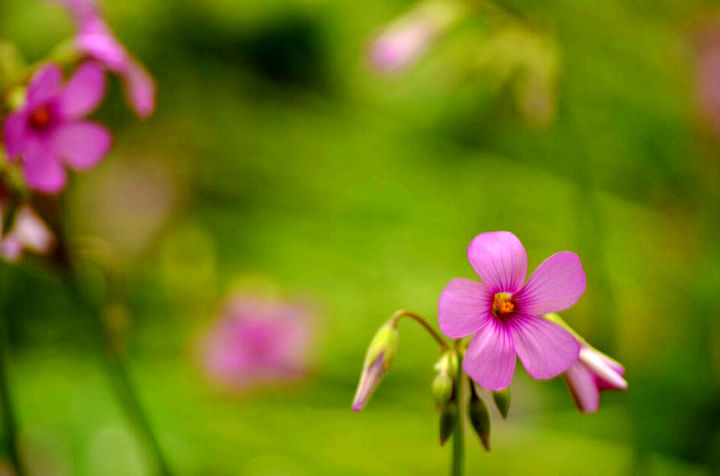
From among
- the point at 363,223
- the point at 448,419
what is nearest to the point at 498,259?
the point at 448,419

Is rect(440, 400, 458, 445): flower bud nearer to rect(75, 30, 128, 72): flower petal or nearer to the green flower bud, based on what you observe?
the green flower bud

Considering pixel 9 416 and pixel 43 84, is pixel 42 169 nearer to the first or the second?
pixel 43 84

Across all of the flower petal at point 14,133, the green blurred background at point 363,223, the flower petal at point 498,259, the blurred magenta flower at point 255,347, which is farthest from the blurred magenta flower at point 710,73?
the flower petal at point 14,133

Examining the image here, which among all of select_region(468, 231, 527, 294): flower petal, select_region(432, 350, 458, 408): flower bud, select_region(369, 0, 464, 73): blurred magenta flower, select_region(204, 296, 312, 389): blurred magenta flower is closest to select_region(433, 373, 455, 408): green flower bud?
select_region(432, 350, 458, 408): flower bud

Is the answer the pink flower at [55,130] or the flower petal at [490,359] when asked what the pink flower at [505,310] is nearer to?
the flower petal at [490,359]

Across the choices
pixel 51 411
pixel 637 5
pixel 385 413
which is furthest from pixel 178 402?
pixel 637 5

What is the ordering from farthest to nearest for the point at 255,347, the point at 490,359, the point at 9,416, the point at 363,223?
the point at 363,223
the point at 255,347
the point at 9,416
the point at 490,359
